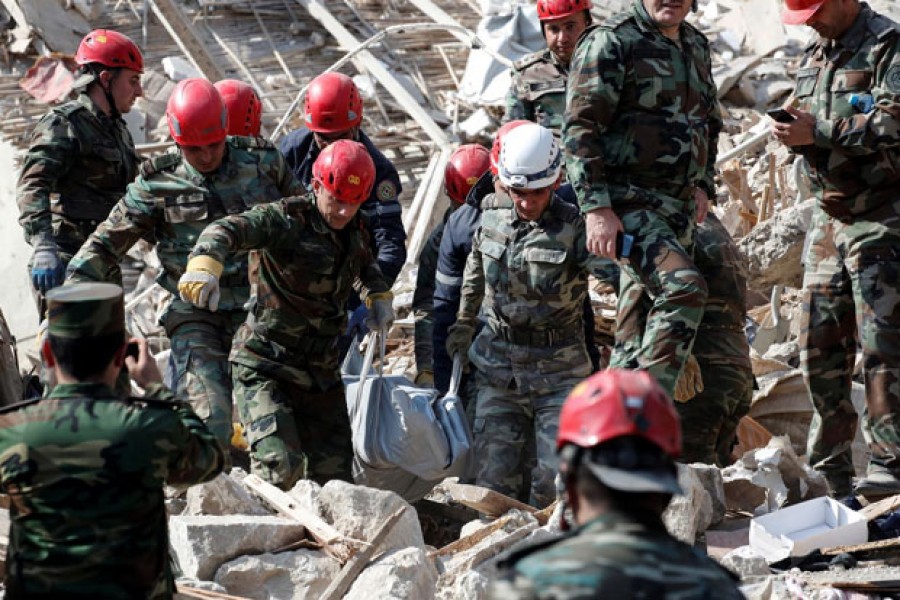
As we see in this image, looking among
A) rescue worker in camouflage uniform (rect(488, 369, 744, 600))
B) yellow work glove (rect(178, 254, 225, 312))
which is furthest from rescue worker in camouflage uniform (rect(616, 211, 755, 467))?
rescue worker in camouflage uniform (rect(488, 369, 744, 600))

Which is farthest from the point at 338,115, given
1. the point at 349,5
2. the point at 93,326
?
the point at 349,5

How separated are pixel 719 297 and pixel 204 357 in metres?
2.64

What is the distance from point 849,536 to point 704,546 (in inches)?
23.5

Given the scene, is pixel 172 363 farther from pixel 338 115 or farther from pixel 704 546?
pixel 704 546

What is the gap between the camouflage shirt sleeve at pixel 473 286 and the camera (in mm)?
7641

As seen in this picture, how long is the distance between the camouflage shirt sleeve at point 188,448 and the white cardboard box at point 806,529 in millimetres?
2694

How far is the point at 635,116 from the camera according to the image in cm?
658

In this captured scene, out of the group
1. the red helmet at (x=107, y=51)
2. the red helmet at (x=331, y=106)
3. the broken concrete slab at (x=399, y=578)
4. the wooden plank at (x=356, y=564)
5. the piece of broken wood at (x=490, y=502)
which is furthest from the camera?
the red helmet at (x=331, y=106)

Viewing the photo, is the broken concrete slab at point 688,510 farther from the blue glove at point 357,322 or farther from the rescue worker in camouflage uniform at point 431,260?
the blue glove at point 357,322

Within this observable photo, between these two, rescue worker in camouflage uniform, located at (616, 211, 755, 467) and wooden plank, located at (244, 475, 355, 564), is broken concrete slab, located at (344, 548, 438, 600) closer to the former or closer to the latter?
wooden plank, located at (244, 475, 355, 564)

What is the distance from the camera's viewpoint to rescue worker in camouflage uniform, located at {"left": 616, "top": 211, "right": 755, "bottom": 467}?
7852 millimetres

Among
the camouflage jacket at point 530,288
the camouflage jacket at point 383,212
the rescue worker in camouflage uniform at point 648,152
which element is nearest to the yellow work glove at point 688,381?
the rescue worker in camouflage uniform at point 648,152

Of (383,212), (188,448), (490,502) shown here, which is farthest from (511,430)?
(188,448)

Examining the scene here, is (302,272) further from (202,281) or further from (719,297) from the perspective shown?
(719,297)
